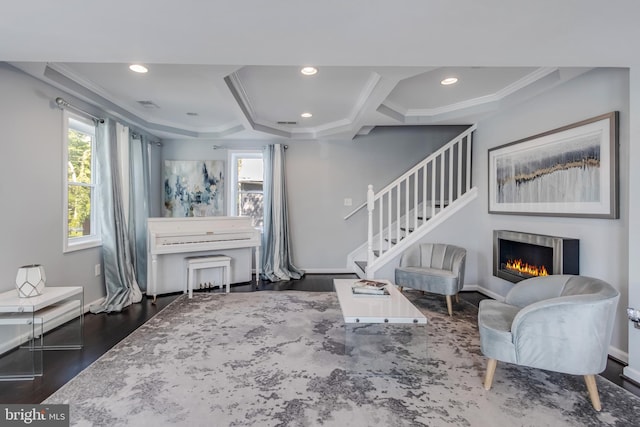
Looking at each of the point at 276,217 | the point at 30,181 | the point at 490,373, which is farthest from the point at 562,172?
the point at 30,181

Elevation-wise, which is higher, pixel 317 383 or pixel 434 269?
pixel 434 269

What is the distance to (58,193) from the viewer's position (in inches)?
121

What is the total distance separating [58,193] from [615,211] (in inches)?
190

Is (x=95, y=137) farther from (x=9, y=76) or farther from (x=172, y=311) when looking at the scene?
(x=172, y=311)

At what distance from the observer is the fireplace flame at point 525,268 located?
10.2 feet

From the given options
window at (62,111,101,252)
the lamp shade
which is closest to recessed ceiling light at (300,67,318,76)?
window at (62,111,101,252)

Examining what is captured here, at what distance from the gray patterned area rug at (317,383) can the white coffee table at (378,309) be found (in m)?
0.25

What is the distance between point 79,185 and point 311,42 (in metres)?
3.10

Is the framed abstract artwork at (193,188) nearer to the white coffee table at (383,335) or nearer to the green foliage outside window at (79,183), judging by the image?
the green foliage outside window at (79,183)

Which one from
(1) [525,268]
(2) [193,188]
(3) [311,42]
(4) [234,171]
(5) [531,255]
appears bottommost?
(1) [525,268]

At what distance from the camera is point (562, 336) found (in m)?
1.84

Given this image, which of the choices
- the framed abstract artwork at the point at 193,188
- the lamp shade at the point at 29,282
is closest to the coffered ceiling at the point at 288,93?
the framed abstract artwork at the point at 193,188

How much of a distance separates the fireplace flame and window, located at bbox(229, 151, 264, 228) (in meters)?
3.75

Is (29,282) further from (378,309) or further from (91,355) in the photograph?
(378,309)
